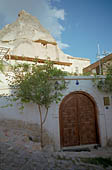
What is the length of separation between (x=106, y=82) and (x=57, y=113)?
2539 mm

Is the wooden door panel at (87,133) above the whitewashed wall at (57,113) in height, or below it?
below

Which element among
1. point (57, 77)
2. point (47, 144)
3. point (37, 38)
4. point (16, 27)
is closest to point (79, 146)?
point (47, 144)

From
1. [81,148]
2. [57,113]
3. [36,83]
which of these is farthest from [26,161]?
[81,148]

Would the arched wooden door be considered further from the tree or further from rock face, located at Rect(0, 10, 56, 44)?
rock face, located at Rect(0, 10, 56, 44)

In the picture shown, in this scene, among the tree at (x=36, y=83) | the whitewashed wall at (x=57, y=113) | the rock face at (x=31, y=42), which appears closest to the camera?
the tree at (x=36, y=83)

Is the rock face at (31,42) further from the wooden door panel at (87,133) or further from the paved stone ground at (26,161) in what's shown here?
the paved stone ground at (26,161)

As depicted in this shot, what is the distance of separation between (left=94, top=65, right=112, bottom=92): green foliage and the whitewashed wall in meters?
0.22

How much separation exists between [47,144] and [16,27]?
2001 centimetres

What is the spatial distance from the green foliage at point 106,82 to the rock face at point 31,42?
10479 millimetres

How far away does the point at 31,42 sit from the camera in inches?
701

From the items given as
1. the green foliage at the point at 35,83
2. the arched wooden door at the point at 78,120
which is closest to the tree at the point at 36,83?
the green foliage at the point at 35,83

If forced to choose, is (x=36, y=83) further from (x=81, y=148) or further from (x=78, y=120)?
(x=81, y=148)

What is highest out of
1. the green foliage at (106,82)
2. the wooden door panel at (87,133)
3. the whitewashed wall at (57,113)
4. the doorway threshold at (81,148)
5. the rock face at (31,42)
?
the rock face at (31,42)

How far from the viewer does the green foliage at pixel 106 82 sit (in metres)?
5.78
